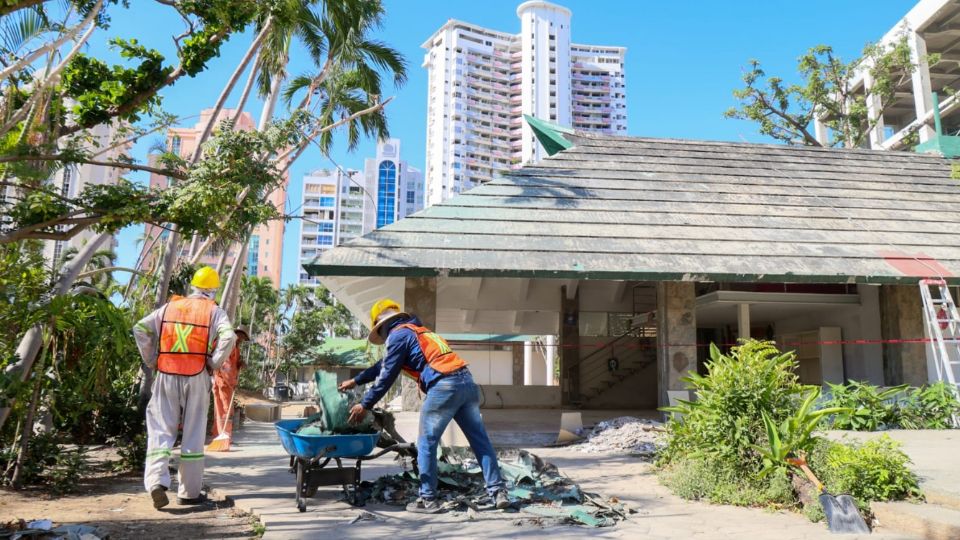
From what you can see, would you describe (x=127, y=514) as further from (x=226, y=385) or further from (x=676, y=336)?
(x=676, y=336)

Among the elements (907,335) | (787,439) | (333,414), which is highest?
(907,335)

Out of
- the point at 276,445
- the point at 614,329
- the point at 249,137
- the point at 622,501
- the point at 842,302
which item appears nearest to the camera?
the point at 622,501

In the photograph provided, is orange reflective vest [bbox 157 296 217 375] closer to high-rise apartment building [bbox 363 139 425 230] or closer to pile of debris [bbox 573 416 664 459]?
pile of debris [bbox 573 416 664 459]

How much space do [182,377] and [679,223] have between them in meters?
8.55

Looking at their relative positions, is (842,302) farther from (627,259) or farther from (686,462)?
(686,462)

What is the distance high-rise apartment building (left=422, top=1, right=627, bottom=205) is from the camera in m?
127

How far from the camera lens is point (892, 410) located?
31.0 ft

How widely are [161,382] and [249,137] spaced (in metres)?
3.44

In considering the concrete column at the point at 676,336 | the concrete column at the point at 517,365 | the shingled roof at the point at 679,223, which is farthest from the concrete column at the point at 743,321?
the concrete column at the point at 517,365

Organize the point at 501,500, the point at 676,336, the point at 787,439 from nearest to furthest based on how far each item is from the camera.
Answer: the point at 501,500
the point at 787,439
the point at 676,336

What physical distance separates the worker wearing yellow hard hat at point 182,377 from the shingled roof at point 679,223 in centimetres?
342

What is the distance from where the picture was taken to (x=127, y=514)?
5.17 metres

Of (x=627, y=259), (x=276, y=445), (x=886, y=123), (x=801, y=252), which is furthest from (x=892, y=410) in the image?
(x=886, y=123)

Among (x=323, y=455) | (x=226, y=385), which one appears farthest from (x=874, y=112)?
(x=323, y=455)
